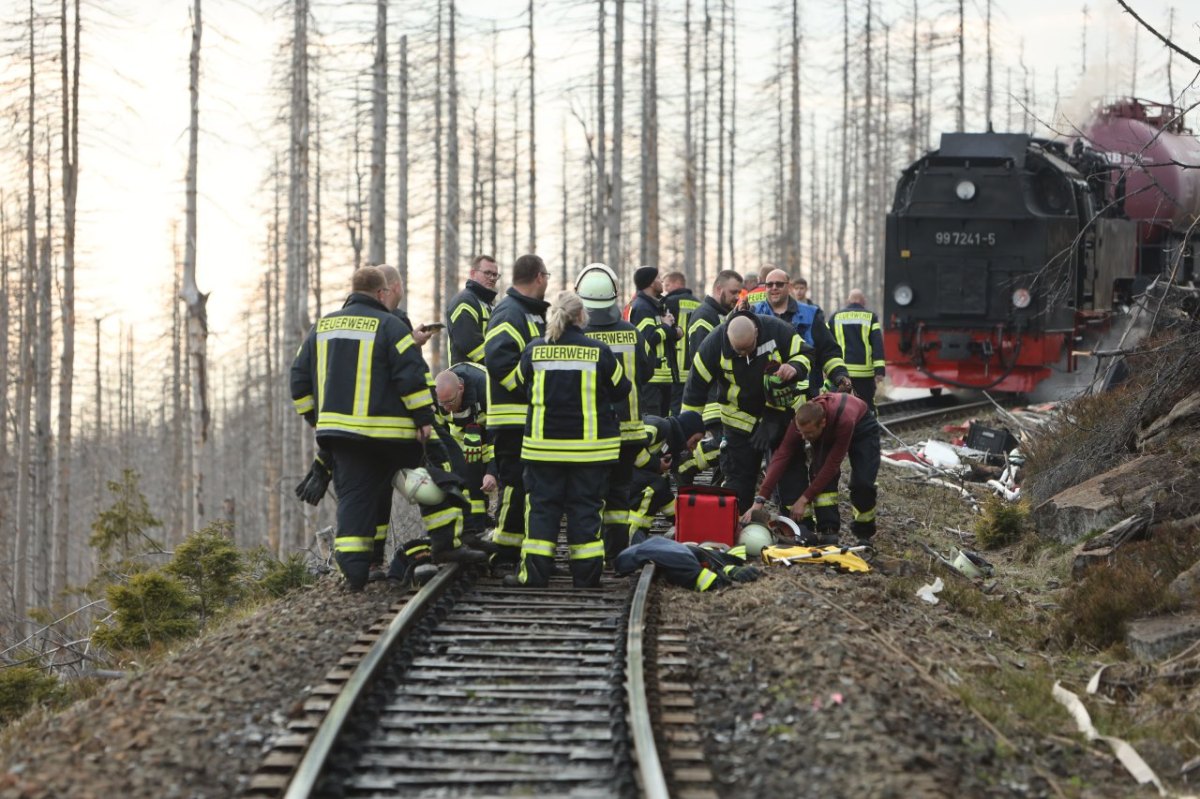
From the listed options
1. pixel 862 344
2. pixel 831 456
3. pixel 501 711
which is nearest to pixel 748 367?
pixel 831 456

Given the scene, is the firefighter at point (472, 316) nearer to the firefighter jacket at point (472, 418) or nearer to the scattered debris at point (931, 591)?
the firefighter jacket at point (472, 418)

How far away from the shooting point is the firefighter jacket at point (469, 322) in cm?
1027

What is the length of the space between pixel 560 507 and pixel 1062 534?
4246mm

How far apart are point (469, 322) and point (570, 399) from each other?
2.08m

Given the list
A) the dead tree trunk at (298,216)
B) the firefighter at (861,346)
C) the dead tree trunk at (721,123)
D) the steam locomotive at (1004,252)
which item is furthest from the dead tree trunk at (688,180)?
the firefighter at (861,346)

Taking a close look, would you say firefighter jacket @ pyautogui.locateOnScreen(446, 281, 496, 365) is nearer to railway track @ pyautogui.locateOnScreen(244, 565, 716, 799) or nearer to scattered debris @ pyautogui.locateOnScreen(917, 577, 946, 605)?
railway track @ pyautogui.locateOnScreen(244, 565, 716, 799)

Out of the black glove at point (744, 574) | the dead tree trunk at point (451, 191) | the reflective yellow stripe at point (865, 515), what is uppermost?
the dead tree trunk at point (451, 191)

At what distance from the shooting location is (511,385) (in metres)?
8.91

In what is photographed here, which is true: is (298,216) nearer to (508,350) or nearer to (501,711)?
(508,350)

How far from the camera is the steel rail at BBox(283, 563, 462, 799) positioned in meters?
4.92

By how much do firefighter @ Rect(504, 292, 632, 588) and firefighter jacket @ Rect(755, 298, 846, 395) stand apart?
226 cm

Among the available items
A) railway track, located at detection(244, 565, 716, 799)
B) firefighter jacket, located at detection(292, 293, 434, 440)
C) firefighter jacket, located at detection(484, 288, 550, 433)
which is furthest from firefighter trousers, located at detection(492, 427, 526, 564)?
railway track, located at detection(244, 565, 716, 799)

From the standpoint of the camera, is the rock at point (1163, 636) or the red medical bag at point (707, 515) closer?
the rock at point (1163, 636)

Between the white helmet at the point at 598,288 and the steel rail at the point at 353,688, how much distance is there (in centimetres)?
237
